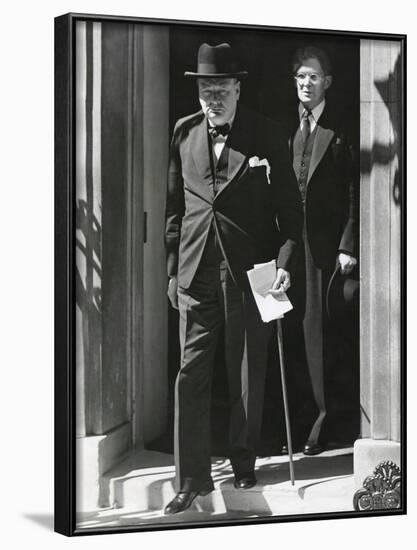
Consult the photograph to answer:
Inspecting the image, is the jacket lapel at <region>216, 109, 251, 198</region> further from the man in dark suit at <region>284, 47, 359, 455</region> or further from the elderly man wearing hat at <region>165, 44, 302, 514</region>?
the man in dark suit at <region>284, 47, 359, 455</region>

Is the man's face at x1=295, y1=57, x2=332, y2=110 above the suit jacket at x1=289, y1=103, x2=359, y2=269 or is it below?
above

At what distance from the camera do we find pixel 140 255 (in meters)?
8.00

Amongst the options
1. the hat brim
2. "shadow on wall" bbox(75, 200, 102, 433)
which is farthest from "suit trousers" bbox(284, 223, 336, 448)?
"shadow on wall" bbox(75, 200, 102, 433)

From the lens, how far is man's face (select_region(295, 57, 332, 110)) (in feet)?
27.3

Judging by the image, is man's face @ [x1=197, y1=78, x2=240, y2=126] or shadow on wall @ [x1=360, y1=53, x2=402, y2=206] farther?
shadow on wall @ [x1=360, y1=53, x2=402, y2=206]

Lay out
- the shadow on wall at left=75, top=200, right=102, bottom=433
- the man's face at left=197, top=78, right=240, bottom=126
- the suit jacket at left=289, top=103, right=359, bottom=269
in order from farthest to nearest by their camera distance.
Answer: the suit jacket at left=289, top=103, right=359, bottom=269, the man's face at left=197, top=78, right=240, bottom=126, the shadow on wall at left=75, top=200, right=102, bottom=433

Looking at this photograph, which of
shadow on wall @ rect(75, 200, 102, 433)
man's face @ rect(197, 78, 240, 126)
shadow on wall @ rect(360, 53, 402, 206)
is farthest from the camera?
shadow on wall @ rect(360, 53, 402, 206)

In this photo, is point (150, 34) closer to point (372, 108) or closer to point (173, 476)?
point (372, 108)

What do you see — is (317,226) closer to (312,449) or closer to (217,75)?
(217,75)

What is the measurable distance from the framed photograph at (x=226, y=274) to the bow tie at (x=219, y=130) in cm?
1

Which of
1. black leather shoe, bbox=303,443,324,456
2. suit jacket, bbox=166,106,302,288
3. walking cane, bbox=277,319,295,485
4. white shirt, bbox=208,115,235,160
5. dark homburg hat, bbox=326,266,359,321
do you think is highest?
white shirt, bbox=208,115,235,160

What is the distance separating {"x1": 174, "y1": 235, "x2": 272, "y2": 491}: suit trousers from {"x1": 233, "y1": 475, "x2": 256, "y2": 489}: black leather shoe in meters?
0.03

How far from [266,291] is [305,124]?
0.97m

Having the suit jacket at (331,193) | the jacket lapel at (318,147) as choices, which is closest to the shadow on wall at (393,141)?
the suit jacket at (331,193)
